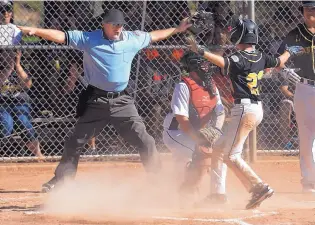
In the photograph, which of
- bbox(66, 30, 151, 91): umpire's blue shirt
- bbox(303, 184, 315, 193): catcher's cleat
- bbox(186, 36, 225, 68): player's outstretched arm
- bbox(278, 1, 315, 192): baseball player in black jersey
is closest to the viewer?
bbox(186, 36, 225, 68): player's outstretched arm

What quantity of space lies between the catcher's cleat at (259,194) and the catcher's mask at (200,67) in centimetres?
111

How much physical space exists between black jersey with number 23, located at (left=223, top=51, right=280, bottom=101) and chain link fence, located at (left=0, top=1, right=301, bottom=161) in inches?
115

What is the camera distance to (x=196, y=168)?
7.72m

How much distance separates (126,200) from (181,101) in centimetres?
119

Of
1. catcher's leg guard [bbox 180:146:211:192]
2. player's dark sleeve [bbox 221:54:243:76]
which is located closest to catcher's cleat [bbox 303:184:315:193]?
catcher's leg guard [bbox 180:146:211:192]

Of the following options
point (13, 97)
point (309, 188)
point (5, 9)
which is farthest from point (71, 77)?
point (309, 188)

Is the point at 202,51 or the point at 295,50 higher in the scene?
the point at 202,51

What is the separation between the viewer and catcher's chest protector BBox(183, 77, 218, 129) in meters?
7.90

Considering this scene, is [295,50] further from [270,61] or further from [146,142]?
[146,142]

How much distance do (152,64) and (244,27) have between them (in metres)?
3.72

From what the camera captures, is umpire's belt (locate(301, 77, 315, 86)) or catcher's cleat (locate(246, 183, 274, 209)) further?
umpire's belt (locate(301, 77, 315, 86))

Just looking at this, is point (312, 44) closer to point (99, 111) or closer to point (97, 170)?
point (99, 111)

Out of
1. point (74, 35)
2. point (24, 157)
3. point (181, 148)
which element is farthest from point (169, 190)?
point (24, 157)

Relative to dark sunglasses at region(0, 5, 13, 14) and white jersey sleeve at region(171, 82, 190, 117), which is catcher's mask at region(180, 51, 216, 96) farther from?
dark sunglasses at region(0, 5, 13, 14)
